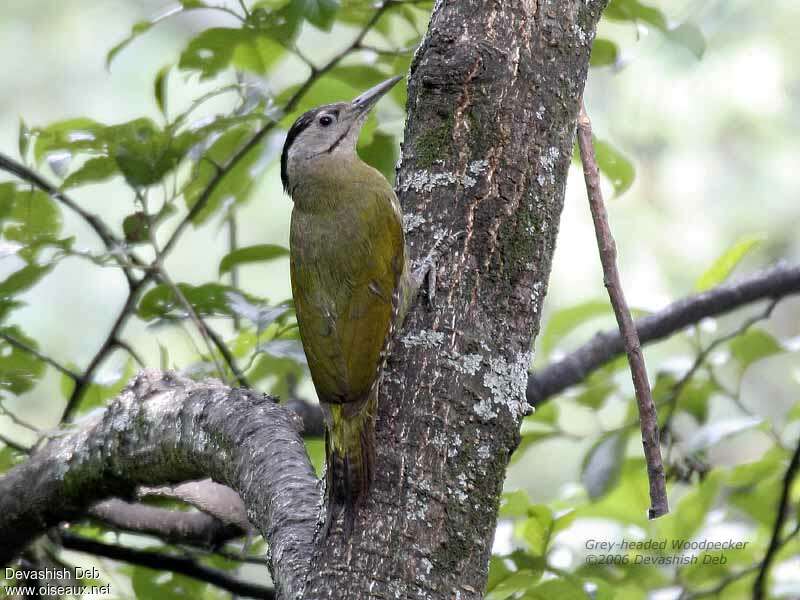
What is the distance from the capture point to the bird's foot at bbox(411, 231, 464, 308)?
2.07m

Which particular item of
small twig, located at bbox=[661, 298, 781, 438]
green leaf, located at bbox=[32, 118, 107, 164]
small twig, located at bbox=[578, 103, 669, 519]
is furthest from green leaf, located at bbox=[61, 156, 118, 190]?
small twig, located at bbox=[661, 298, 781, 438]

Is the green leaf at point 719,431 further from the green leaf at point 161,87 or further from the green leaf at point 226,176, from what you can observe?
the green leaf at point 161,87

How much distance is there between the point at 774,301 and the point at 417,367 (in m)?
2.05

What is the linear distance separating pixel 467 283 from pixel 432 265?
9cm

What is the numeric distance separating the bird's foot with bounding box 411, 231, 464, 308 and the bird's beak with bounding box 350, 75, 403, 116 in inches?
45.9

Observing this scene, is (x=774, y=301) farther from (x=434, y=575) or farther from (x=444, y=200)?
(x=434, y=575)

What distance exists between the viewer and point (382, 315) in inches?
100

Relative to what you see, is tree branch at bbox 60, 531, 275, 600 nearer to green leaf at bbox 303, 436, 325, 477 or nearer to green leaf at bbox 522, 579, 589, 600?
green leaf at bbox 303, 436, 325, 477

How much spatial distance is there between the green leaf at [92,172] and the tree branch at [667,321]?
1.64 metres

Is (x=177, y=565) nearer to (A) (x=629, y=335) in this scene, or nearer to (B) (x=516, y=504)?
(B) (x=516, y=504)

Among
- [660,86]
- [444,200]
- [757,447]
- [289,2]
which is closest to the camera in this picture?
[444,200]

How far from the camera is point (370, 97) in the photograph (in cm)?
324

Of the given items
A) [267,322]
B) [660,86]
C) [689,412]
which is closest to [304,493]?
[267,322]

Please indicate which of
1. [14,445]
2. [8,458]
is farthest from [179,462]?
[8,458]
